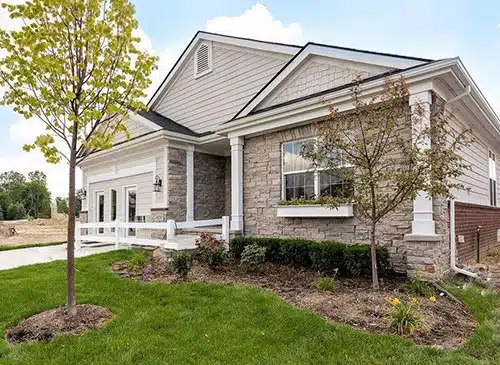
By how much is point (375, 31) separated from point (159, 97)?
8407 mm

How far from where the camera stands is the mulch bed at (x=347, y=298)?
4219 millimetres

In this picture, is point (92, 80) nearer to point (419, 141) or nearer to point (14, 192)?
point (419, 141)

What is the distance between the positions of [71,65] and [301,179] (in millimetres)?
5363

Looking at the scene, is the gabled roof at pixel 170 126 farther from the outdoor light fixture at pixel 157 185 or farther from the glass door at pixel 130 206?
the glass door at pixel 130 206

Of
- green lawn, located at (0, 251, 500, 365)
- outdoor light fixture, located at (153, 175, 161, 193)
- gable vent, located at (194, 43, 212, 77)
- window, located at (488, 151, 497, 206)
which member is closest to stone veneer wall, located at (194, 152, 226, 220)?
outdoor light fixture, located at (153, 175, 161, 193)

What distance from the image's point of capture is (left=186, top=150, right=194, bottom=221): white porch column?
11514mm

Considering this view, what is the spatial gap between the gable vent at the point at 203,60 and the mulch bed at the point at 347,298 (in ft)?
24.3

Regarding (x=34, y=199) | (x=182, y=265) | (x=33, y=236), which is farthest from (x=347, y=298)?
(x=34, y=199)

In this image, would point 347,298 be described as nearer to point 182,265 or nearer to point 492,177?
point 182,265

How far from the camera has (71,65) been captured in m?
4.76

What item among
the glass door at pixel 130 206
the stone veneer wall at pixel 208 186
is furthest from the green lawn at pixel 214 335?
the glass door at pixel 130 206

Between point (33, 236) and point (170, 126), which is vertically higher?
point (170, 126)

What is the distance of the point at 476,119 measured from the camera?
8.70 meters

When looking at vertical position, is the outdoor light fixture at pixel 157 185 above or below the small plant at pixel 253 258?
above
